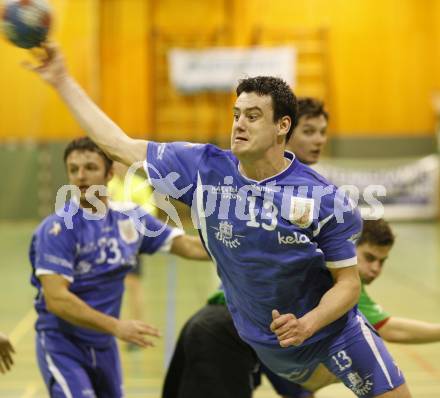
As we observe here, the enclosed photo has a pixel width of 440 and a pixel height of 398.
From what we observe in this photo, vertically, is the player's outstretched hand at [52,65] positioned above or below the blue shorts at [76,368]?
above

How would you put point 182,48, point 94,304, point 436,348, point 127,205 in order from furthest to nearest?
point 182,48 → point 436,348 → point 127,205 → point 94,304

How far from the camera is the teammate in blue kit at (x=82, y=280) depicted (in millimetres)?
4336

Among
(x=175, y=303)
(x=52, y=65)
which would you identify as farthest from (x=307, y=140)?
(x=175, y=303)

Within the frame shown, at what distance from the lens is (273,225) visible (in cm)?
367

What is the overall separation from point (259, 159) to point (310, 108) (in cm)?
158

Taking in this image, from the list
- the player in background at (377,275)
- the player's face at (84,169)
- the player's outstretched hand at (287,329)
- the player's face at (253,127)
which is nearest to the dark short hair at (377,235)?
the player in background at (377,275)

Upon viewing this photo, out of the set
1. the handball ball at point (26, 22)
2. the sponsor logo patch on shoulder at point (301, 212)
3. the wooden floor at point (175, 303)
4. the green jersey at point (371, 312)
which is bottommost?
the wooden floor at point (175, 303)

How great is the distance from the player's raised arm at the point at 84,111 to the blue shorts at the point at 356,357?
1.24 meters

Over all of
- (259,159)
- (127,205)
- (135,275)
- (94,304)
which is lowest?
(135,275)

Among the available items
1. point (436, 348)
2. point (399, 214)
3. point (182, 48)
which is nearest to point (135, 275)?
point (436, 348)

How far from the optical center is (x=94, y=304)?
4.62 meters

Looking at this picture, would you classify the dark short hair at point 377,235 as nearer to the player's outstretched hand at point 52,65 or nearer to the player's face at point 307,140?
the player's face at point 307,140

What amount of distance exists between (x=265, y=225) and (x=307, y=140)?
5.09 feet

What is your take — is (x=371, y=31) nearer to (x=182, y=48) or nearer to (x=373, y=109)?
(x=373, y=109)
